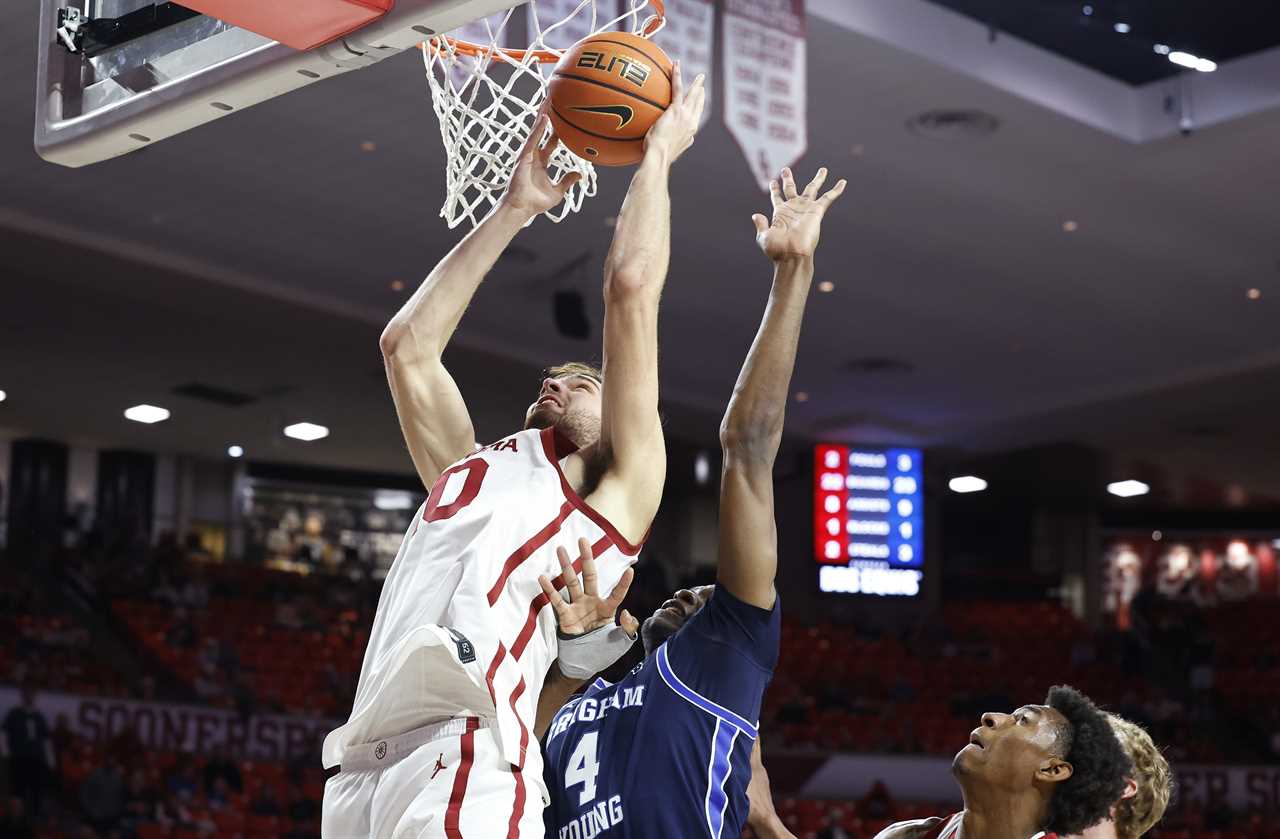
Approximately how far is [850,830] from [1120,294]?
4.95m

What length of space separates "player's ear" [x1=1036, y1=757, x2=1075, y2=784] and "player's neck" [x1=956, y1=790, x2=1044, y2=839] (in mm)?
47

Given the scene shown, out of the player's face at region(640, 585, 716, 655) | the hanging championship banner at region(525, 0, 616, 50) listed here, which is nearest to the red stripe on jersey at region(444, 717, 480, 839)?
the player's face at region(640, 585, 716, 655)

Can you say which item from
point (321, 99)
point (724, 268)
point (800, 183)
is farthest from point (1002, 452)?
point (321, 99)

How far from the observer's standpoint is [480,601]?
2453mm

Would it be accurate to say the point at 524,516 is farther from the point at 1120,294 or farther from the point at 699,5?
the point at 1120,294

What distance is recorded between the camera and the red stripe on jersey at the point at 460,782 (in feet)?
7.51

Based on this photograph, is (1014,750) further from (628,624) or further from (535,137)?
(535,137)

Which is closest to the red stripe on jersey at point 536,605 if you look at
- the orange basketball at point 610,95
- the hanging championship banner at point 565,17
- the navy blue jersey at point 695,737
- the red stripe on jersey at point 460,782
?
the red stripe on jersey at point 460,782

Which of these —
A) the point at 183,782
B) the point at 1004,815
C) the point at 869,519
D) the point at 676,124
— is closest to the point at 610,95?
the point at 676,124

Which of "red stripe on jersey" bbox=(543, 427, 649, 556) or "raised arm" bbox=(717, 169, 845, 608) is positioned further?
"raised arm" bbox=(717, 169, 845, 608)

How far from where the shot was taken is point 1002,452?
19.2 m

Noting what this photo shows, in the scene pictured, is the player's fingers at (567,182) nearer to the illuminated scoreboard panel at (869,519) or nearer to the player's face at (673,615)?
the player's face at (673,615)

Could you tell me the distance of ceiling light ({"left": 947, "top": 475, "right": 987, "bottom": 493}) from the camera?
21.3m

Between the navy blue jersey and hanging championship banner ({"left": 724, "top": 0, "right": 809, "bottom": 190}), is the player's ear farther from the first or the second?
hanging championship banner ({"left": 724, "top": 0, "right": 809, "bottom": 190})
